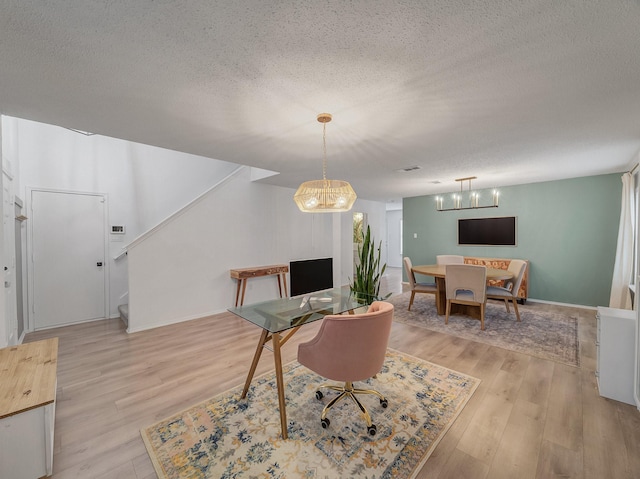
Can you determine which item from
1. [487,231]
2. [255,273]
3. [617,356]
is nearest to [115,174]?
[255,273]

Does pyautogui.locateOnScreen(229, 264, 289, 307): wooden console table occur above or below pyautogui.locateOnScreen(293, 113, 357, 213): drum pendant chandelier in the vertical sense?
below

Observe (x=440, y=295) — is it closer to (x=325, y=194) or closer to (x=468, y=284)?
(x=468, y=284)

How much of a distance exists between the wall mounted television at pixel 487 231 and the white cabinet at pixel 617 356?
10.8ft

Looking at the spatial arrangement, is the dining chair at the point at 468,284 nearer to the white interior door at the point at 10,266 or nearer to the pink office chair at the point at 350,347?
the pink office chair at the point at 350,347

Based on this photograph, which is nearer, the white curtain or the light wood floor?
the light wood floor

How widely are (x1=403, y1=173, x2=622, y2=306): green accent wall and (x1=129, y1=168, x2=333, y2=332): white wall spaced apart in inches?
169

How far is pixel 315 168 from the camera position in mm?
3814

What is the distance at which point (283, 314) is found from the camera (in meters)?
2.21

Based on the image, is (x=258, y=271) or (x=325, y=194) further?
A: (x=258, y=271)

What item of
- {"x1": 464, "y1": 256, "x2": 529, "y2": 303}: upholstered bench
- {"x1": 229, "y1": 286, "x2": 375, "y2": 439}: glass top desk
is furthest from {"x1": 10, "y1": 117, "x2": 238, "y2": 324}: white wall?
{"x1": 464, "y1": 256, "x2": 529, "y2": 303}: upholstered bench

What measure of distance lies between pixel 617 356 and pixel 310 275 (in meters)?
4.66

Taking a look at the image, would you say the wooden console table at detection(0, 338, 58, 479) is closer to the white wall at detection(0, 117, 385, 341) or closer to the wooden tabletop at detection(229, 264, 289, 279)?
the white wall at detection(0, 117, 385, 341)

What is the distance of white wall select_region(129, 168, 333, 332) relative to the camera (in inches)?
148

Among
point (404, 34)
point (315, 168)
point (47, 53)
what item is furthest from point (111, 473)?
point (315, 168)
